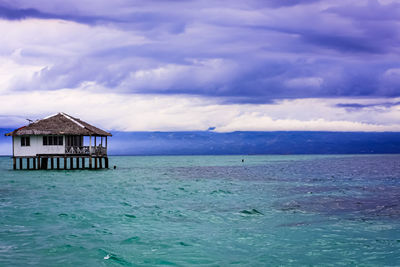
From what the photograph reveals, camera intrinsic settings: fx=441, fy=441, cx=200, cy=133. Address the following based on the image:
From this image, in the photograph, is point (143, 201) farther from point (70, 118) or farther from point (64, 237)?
point (70, 118)

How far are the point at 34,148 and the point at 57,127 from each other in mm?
3803

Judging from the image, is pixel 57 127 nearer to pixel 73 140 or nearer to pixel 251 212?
pixel 73 140

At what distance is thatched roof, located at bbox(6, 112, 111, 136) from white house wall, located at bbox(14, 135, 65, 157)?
1.39 meters

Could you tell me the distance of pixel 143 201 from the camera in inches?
982

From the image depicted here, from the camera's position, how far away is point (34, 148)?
47.3 m

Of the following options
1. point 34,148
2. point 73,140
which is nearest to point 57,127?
point 73,140

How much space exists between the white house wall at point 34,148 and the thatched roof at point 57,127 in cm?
139

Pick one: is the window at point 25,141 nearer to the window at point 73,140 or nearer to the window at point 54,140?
the window at point 54,140

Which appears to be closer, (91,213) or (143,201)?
(91,213)

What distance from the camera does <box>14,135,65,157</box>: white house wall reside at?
47.2 metres

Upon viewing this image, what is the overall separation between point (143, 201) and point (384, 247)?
14675 millimetres

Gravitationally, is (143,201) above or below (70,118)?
below

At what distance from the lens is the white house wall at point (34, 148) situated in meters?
47.2

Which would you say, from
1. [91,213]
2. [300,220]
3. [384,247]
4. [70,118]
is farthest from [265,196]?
[70,118]
